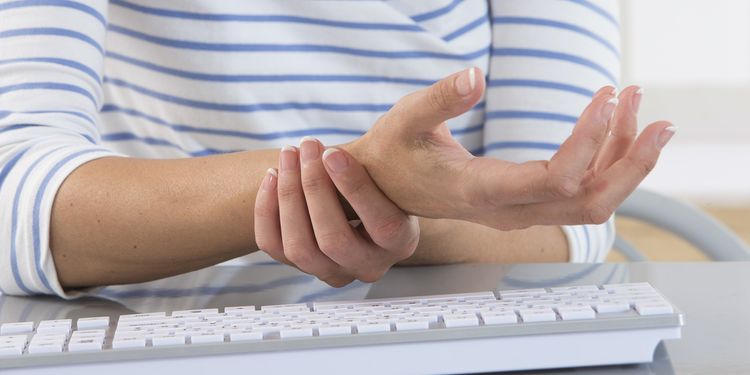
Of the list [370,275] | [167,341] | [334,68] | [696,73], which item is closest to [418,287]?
[370,275]

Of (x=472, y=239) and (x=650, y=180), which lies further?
(x=650, y=180)

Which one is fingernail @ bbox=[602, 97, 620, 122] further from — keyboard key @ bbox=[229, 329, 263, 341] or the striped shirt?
the striped shirt

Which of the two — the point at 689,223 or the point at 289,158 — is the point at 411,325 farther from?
the point at 689,223

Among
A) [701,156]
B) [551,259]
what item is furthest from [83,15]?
[701,156]

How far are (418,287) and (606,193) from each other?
0.16 metres

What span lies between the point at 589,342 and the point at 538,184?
87mm

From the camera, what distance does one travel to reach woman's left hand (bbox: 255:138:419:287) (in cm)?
57

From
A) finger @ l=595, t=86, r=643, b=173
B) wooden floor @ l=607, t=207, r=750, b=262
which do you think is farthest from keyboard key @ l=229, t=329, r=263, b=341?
wooden floor @ l=607, t=207, r=750, b=262

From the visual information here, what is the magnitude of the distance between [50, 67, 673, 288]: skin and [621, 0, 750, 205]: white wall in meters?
2.08

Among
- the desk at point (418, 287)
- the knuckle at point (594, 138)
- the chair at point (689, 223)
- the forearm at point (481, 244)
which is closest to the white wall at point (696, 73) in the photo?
the chair at point (689, 223)

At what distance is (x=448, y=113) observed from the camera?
1.62ft

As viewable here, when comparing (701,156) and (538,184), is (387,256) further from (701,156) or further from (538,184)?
(701,156)

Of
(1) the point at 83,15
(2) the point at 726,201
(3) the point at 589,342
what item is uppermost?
(1) the point at 83,15

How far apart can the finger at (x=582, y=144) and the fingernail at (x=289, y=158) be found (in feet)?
0.54
